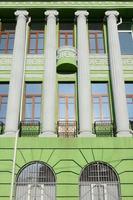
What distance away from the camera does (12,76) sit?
18.8m

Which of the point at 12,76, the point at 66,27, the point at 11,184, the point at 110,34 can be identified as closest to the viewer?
the point at 11,184

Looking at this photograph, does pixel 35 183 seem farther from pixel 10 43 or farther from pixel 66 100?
pixel 10 43

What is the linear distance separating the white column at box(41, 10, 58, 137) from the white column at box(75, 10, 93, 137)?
1430 millimetres

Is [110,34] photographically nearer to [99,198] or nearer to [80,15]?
[80,15]

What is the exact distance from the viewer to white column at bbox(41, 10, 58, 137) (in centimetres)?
1736

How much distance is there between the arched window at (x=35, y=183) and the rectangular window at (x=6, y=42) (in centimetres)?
796

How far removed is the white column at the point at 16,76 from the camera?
56.9ft

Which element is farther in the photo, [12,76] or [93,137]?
[12,76]

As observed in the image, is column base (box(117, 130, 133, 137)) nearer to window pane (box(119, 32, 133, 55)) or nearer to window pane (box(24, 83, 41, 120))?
window pane (box(24, 83, 41, 120))

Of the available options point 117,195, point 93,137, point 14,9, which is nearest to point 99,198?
point 117,195

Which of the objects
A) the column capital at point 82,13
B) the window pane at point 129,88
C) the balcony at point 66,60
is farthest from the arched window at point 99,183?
the column capital at point 82,13

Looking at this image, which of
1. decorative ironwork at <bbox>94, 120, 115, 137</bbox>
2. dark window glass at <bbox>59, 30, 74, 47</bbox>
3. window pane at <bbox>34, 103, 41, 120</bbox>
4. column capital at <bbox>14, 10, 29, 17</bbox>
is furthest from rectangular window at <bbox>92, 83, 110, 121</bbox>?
column capital at <bbox>14, 10, 29, 17</bbox>

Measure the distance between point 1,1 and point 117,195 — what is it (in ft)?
45.3

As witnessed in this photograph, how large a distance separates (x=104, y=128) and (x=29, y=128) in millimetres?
3966
